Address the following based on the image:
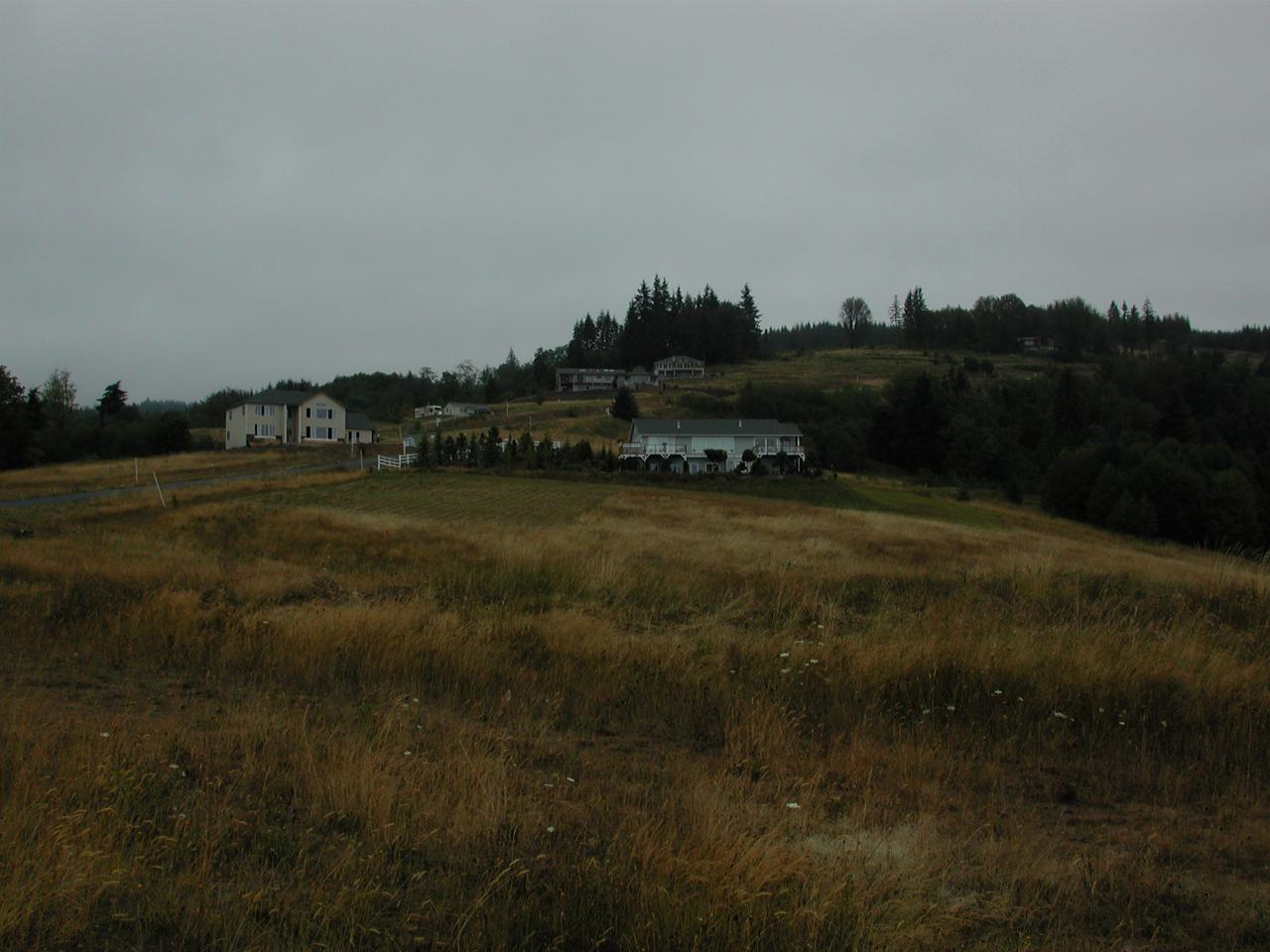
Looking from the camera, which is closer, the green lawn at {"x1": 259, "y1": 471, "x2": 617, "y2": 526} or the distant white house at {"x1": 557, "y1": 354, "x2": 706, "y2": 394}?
the green lawn at {"x1": 259, "y1": 471, "x2": 617, "y2": 526}

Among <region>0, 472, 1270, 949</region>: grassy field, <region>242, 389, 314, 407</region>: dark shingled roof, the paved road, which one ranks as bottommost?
<region>0, 472, 1270, 949</region>: grassy field

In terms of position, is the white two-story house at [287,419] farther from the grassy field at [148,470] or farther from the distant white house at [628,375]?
the distant white house at [628,375]

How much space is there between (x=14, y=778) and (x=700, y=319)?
16073cm

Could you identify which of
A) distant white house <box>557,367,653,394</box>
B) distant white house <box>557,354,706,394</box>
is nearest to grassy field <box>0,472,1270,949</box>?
distant white house <box>557,354,706,394</box>

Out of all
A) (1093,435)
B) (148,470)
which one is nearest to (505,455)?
(148,470)

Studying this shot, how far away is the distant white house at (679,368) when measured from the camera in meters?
151

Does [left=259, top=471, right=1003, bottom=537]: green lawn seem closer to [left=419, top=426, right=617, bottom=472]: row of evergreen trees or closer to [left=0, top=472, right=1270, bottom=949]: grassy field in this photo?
[left=419, top=426, right=617, bottom=472]: row of evergreen trees

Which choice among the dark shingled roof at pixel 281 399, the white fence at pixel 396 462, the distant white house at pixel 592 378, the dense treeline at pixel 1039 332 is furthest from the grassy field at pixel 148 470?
the dense treeline at pixel 1039 332

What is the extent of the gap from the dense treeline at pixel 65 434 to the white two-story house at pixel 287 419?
6217 millimetres

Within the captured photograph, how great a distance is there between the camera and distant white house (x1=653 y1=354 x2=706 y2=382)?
150875 mm

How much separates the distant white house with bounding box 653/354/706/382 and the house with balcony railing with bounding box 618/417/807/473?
6346 cm

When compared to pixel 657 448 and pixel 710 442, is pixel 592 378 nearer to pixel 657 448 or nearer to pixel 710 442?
pixel 710 442

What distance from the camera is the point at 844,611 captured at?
27.6 feet

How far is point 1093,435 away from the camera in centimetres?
10400
